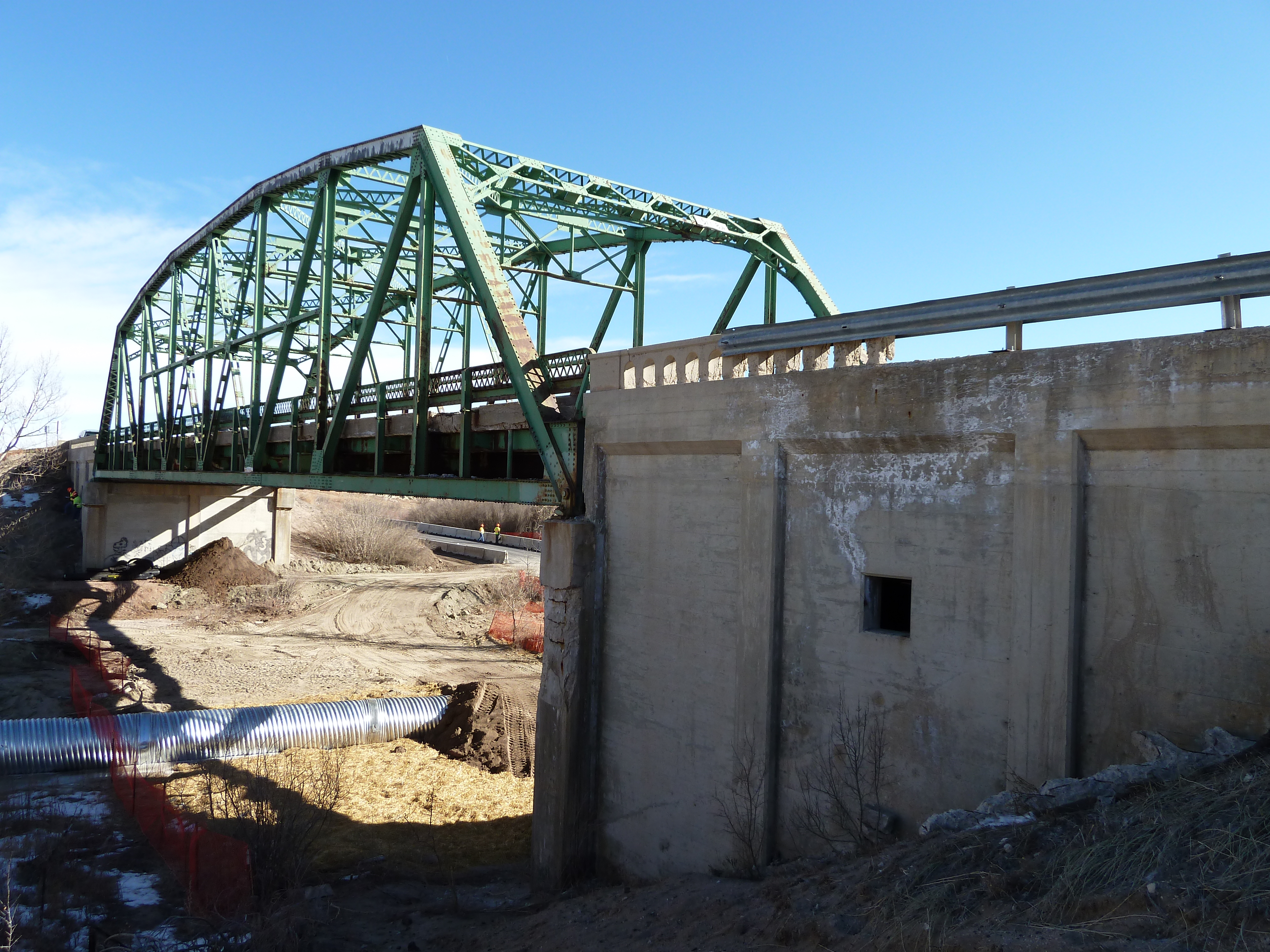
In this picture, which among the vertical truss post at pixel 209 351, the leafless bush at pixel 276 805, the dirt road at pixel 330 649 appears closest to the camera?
the leafless bush at pixel 276 805

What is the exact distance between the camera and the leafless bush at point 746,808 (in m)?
8.67

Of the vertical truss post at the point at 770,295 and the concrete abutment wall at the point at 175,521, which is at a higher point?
the vertical truss post at the point at 770,295

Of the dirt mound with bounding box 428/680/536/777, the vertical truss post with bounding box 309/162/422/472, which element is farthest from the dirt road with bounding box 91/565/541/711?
the vertical truss post with bounding box 309/162/422/472

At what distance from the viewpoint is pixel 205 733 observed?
638 inches

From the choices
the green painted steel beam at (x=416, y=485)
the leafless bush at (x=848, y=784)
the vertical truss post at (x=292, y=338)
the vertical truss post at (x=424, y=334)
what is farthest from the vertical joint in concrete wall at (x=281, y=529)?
the leafless bush at (x=848, y=784)

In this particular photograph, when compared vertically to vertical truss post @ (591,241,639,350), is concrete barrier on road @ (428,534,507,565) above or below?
below

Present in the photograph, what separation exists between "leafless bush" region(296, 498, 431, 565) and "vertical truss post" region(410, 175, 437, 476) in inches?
1267

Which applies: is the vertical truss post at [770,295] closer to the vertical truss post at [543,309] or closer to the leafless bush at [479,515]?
the vertical truss post at [543,309]

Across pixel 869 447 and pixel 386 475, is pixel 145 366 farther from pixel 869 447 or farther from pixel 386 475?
pixel 869 447

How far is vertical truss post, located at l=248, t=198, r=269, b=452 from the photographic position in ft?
72.1

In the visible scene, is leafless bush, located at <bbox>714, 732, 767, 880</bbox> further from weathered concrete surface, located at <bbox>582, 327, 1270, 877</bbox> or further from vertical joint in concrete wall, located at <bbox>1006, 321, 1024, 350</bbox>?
vertical joint in concrete wall, located at <bbox>1006, 321, 1024, 350</bbox>

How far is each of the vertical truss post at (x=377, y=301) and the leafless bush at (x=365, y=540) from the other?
30122mm

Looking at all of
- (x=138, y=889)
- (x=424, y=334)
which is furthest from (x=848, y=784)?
(x=424, y=334)

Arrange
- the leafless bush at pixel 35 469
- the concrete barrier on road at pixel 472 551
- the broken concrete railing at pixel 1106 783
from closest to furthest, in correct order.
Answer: the broken concrete railing at pixel 1106 783, the leafless bush at pixel 35 469, the concrete barrier on road at pixel 472 551
